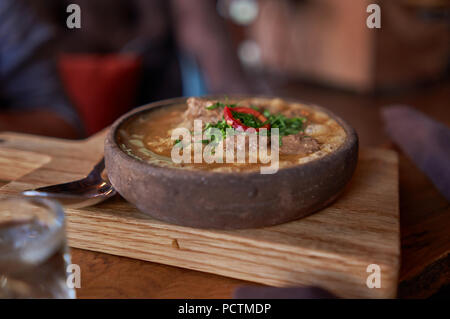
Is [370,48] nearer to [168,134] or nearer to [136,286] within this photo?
[168,134]

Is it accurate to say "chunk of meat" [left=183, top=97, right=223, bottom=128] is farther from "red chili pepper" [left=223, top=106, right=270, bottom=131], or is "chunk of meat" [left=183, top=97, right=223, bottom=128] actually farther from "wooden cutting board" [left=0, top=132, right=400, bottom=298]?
"wooden cutting board" [left=0, top=132, right=400, bottom=298]

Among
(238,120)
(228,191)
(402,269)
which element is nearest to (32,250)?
(228,191)

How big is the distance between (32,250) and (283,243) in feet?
1.44

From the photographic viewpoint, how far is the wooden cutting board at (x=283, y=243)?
769 millimetres

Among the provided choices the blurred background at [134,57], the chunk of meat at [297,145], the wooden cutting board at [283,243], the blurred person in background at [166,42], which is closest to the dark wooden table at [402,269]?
the wooden cutting board at [283,243]

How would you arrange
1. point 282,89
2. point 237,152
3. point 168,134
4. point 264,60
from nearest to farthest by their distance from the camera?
point 237,152
point 168,134
point 282,89
point 264,60

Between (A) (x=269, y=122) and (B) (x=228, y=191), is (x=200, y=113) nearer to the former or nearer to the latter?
(A) (x=269, y=122)

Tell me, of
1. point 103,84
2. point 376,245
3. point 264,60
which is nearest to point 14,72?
point 103,84

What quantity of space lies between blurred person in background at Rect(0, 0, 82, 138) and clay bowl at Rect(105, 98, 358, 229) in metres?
1.51

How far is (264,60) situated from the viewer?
565cm

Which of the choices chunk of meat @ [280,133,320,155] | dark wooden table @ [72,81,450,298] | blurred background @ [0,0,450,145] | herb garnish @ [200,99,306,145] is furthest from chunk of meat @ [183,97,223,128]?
blurred background @ [0,0,450,145]

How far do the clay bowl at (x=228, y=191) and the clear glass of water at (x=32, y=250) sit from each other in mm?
171

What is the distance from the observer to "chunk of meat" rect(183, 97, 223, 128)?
1.05 meters

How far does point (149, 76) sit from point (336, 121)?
5.84 feet
